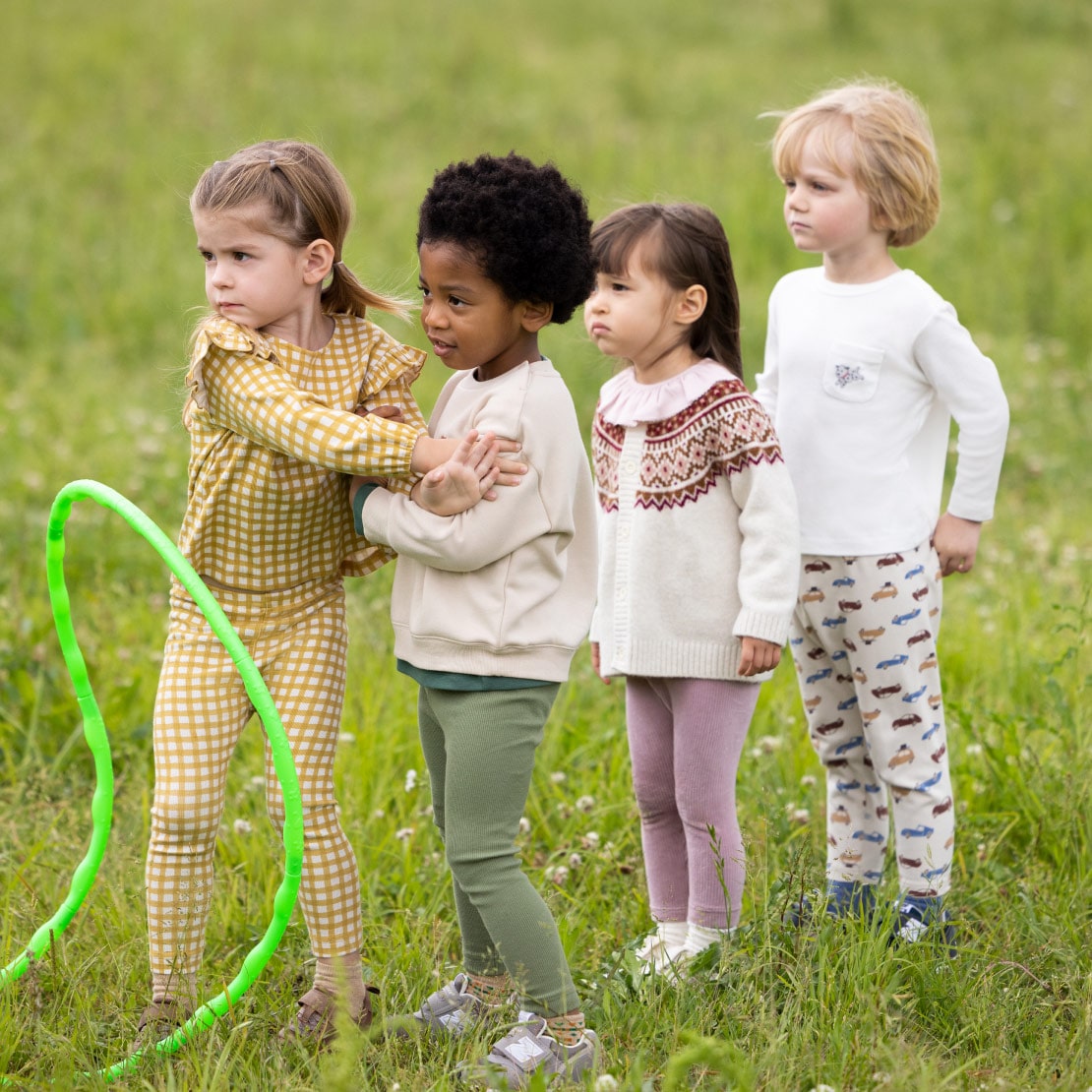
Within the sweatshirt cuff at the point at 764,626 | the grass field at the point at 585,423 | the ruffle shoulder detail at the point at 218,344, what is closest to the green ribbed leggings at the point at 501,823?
the grass field at the point at 585,423

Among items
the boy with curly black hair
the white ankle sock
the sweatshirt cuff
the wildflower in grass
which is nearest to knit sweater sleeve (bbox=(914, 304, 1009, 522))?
the sweatshirt cuff

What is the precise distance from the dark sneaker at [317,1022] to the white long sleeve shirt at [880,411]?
4.48ft

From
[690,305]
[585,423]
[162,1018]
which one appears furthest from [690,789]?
[585,423]

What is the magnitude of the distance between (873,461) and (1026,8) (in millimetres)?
12067

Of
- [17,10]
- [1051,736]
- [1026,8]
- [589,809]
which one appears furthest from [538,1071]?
[1026,8]

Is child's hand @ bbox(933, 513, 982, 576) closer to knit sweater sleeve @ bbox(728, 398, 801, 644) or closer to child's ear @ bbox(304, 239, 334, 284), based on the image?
knit sweater sleeve @ bbox(728, 398, 801, 644)

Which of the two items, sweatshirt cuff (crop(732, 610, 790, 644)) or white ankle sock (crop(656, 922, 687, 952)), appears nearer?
sweatshirt cuff (crop(732, 610, 790, 644))

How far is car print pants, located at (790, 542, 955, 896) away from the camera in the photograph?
3066 millimetres

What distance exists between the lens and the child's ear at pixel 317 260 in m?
2.63

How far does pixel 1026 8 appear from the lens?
13375 mm

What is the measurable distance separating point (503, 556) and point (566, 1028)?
897 millimetres

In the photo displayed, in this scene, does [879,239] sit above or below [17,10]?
below

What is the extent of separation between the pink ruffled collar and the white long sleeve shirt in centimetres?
27

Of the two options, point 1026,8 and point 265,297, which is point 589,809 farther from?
Answer: point 1026,8
